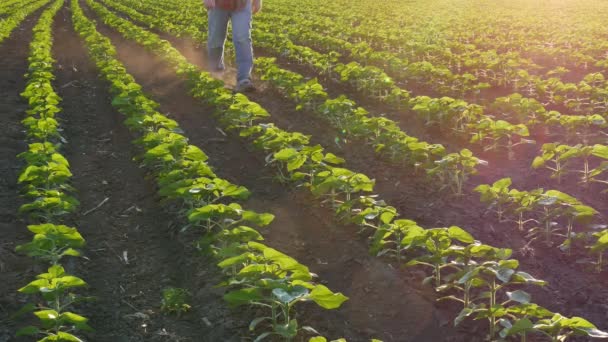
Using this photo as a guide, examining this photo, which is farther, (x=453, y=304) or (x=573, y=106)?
(x=573, y=106)

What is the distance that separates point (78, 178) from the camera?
571 centimetres

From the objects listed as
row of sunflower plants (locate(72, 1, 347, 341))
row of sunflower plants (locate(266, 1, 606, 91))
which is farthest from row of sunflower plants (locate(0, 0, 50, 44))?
row of sunflower plants (locate(72, 1, 347, 341))

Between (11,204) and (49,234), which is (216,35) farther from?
(49,234)

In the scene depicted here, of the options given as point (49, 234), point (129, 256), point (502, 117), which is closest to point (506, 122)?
point (502, 117)

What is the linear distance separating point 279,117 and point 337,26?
10328 millimetres

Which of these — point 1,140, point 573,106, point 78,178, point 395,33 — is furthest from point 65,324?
point 395,33

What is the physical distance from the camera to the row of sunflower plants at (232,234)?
2.95 meters

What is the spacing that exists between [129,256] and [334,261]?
140 cm

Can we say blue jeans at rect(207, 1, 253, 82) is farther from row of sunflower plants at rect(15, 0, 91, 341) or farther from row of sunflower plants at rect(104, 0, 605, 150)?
row of sunflower plants at rect(15, 0, 91, 341)

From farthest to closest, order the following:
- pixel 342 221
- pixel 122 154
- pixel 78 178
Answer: pixel 122 154
pixel 78 178
pixel 342 221

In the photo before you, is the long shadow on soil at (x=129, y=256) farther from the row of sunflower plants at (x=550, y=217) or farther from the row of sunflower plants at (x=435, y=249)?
the row of sunflower plants at (x=550, y=217)

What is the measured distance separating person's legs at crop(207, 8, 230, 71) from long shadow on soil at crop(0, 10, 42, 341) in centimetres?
293

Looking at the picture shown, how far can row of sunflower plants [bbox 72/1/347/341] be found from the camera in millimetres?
2947

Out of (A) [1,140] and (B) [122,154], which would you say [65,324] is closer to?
(B) [122,154]
